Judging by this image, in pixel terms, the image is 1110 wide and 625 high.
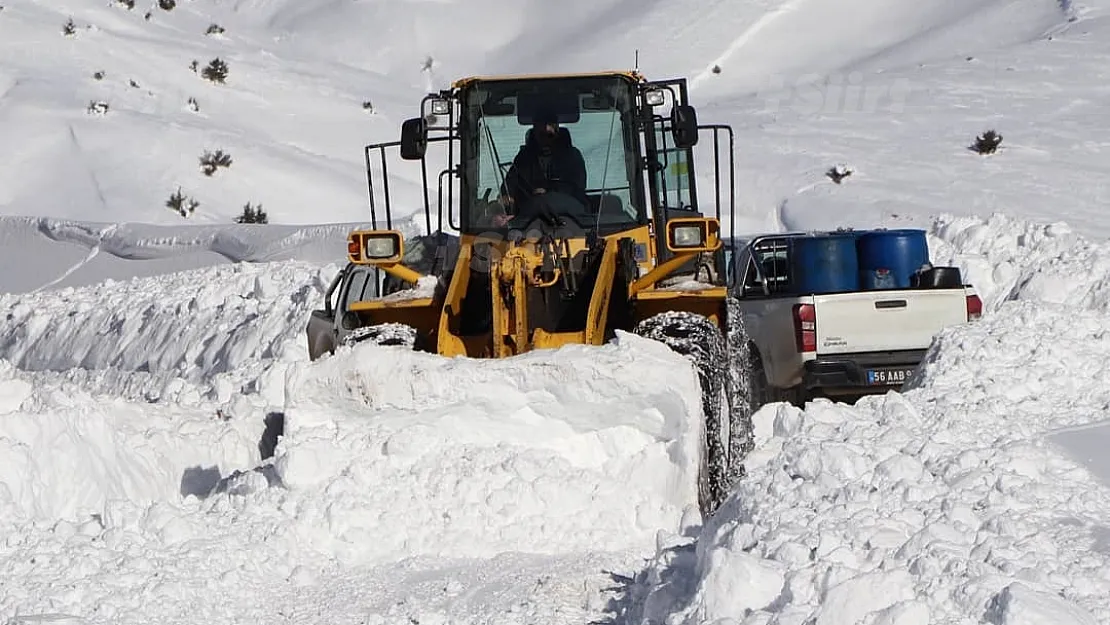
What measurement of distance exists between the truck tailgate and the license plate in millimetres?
166

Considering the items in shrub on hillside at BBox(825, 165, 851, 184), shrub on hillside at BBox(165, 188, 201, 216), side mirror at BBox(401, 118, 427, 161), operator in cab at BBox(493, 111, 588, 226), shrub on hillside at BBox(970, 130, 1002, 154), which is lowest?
operator in cab at BBox(493, 111, 588, 226)

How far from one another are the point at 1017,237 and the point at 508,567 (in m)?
11.9

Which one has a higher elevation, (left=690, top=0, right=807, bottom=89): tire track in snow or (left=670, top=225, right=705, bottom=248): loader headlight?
(left=690, top=0, right=807, bottom=89): tire track in snow

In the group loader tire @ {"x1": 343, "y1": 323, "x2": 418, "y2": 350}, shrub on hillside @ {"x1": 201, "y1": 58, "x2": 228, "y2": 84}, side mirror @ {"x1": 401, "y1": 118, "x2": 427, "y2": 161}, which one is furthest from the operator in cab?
shrub on hillside @ {"x1": 201, "y1": 58, "x2": 228, "y2": 84}

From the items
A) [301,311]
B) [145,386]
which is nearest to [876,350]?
[301,311]

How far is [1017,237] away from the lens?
17.2m

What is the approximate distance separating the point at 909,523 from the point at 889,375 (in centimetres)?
623

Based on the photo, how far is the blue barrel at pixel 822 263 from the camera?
12812 millimetres

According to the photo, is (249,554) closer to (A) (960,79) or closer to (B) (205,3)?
(A) (960,79)

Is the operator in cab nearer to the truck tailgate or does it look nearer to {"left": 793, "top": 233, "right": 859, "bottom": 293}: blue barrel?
the truck tailgate

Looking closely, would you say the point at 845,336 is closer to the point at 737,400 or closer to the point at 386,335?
the point at 737,400

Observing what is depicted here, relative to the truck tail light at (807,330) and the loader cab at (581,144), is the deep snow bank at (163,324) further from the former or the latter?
the loader cab at (581,144)

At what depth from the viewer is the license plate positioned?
11586mm

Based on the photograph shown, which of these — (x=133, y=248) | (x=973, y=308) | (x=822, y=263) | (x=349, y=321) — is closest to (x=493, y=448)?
(x=349, y=321)
